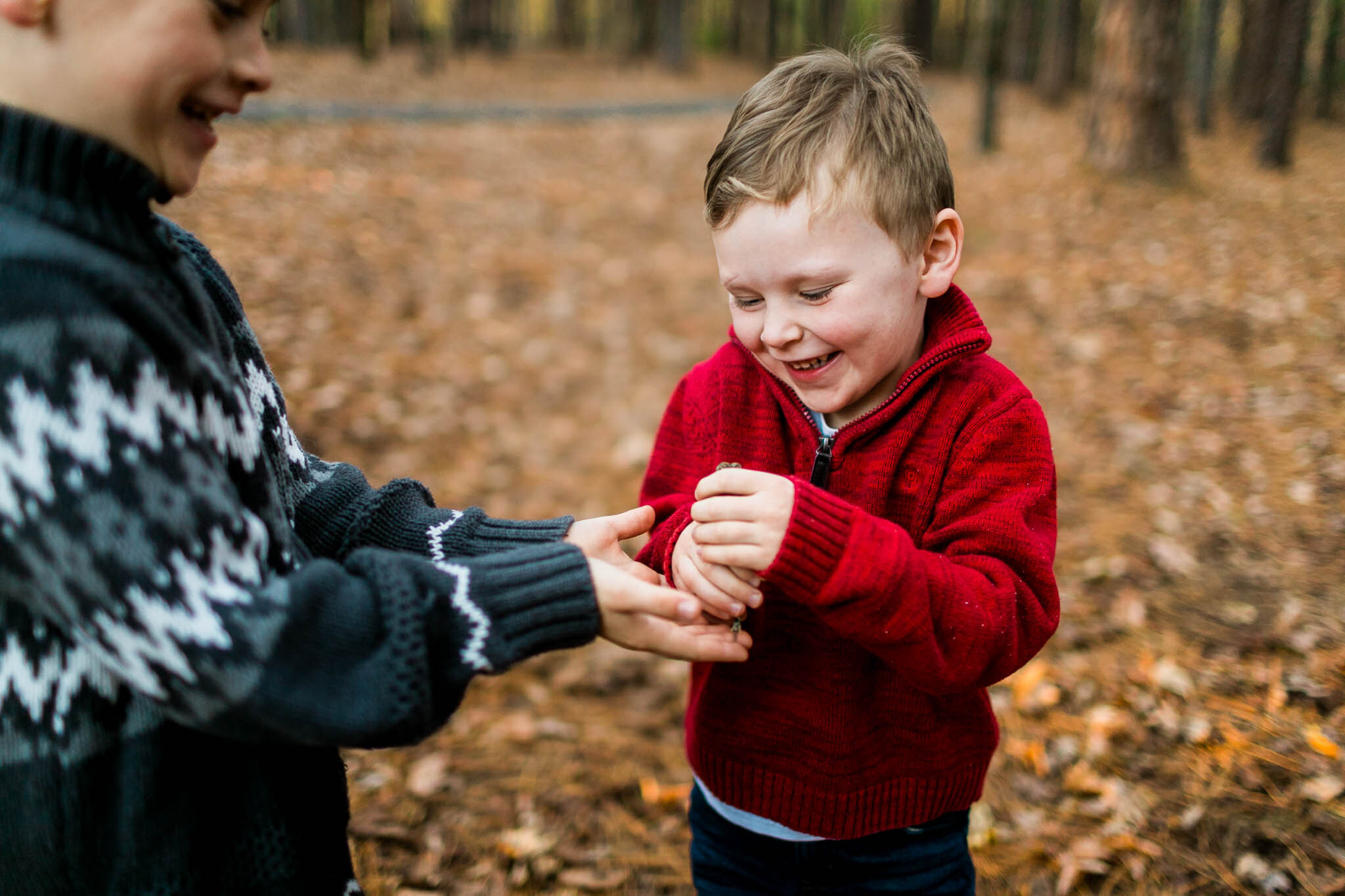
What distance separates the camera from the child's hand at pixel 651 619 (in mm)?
A: 1552

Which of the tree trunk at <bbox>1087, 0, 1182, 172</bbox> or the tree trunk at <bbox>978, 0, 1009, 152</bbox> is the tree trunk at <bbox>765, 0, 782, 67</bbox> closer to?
the tree trunk at <bbox>978, 0, 1009, 152</bbox>

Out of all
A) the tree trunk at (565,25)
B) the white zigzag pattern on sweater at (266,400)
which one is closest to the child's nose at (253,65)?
the white zigzag pattern on sweater at (266,400)

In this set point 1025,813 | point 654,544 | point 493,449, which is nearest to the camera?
point 654,544

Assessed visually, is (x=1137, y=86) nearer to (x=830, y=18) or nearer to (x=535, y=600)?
(x=535, y=600)

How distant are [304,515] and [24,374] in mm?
762

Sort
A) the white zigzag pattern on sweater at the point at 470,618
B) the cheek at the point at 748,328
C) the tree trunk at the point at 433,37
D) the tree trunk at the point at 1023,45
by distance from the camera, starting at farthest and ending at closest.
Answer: the tree trunk at the point at 433,37 < the tree trunk at the point at 1023,45 < the cheek at the point at 748,328 < the white zigzag pattern on sweater at the point at 470,618

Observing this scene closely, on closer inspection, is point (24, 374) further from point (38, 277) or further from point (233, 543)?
point (233, 543)

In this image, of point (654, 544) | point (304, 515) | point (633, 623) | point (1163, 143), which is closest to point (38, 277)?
point (304, 515)

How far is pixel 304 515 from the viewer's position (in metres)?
1.84

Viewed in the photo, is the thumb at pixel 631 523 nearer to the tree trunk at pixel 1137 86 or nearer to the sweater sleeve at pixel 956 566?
the sweater sleeve at pixel 956 566

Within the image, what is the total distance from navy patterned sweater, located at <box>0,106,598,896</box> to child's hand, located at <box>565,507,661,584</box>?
0.37 metres

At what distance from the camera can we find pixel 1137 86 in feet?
31.8

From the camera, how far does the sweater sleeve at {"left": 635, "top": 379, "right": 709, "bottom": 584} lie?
1969mm

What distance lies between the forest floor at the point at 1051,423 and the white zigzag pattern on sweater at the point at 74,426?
2.28 meters
